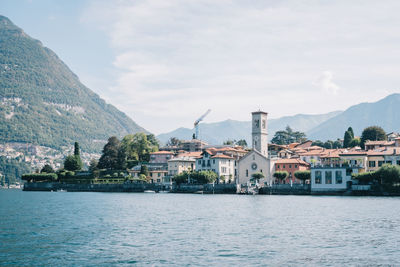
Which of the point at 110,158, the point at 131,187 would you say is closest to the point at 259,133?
the point at 131,187

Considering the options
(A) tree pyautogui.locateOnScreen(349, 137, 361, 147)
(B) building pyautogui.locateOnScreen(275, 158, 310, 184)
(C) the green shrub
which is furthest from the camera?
(C) the green shrub

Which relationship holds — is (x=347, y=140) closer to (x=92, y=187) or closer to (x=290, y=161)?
(x=290, y=161)

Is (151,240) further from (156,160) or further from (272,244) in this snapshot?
(156,160)

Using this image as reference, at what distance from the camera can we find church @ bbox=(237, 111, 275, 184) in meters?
119

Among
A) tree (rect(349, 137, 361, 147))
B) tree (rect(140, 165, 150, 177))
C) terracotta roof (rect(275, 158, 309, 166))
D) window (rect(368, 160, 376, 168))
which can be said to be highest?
tree (rect(349, 137, 361, 147))

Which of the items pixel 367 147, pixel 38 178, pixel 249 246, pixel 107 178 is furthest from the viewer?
pixel 38 178

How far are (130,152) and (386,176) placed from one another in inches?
3705

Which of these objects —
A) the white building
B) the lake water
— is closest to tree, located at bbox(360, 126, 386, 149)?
the white building

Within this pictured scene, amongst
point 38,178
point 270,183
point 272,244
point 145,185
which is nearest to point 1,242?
point 272,244

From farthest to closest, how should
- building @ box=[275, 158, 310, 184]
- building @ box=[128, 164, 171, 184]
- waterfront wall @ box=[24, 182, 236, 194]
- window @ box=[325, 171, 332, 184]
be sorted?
building @ box=[128, 164, 171, 184]
waterfront wall @ box=[24, 182, 236, 194]
building @ box=[275, 158, 310, 184]
window @ box=[325, 171, 332, 184]

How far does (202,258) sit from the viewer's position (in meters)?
31.2

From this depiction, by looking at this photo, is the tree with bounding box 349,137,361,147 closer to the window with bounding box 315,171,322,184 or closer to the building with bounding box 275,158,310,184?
the building with bounding box 275,158,310,184

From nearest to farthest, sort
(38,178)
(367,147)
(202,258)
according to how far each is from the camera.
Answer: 1. (202,258)
2. (367,147)
3. (38,178)

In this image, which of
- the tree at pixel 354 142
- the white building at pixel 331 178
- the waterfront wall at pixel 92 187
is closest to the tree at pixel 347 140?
the tree at pixel 354 142
